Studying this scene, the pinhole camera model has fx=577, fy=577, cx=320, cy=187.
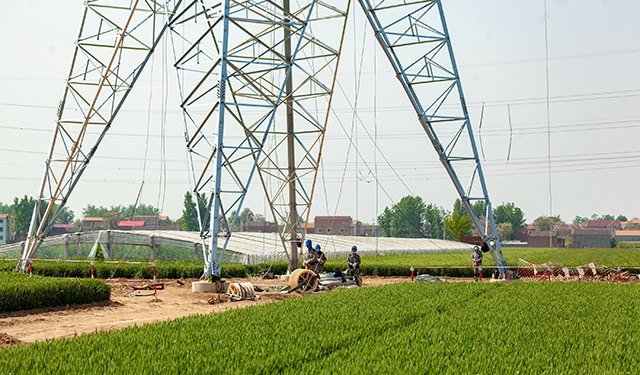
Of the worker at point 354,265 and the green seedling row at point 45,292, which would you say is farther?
the worker at point 354,265

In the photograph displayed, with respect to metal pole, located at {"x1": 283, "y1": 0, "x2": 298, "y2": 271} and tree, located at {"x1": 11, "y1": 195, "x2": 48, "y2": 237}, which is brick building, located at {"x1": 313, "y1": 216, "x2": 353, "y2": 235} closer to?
tree, located at {"x1": 11, "y1": 195, "x2": 48, "y2": 237}

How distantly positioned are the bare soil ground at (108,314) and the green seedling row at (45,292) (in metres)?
0.24

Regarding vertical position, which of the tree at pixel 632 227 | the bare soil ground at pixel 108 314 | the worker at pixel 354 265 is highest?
the tree at pixel 632 227

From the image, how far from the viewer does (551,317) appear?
1234 cm

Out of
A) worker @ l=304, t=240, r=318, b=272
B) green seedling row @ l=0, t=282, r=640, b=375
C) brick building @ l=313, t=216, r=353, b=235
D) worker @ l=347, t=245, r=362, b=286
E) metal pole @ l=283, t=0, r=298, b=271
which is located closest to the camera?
green seedling row @ l=0, t=282, r=640, b=375

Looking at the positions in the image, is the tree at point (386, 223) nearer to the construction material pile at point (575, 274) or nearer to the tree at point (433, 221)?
the tree at point (433, 221)

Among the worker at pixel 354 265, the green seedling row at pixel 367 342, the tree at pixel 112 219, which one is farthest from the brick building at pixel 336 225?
the green seedling row at pixel 367 342

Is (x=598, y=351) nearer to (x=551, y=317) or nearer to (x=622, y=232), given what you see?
(x=551, y=317)

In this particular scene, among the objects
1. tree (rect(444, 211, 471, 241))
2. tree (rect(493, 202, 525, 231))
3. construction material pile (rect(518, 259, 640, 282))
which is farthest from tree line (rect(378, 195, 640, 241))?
construction material pile (rect(518, 259, 640, 282))

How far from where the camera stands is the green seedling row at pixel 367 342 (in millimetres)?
7734

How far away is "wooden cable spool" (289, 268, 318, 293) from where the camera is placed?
20156 millimetres

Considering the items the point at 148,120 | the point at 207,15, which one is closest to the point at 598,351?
the point at 207,15

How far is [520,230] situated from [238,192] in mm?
130266

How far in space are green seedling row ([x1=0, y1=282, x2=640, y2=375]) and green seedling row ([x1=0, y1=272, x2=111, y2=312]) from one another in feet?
19.3
